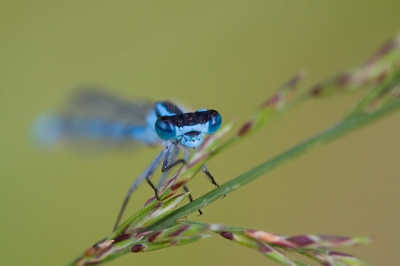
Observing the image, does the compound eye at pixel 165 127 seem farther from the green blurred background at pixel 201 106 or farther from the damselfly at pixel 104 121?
the green blurred background at pixel 201 106

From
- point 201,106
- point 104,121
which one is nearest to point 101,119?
point 104,121

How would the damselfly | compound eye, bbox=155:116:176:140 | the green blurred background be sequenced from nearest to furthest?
compound eye, bbox=155:116:176:140 < the damselfly < the green blurred background

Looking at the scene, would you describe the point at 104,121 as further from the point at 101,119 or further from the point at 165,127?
the point at 165,127

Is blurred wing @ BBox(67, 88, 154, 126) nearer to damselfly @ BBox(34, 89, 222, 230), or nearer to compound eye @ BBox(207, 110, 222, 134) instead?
damselfly @ BBox(34, 89, 222, 230)

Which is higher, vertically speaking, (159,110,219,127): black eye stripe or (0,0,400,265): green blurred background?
(0,0,400,265): green blurred background

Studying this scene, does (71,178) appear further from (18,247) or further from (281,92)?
(281,92)

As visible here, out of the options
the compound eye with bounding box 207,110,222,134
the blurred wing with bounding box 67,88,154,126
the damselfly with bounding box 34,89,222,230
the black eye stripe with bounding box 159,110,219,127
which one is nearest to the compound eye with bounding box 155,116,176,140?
the black eye stripe with bounding box 159,110,219,127

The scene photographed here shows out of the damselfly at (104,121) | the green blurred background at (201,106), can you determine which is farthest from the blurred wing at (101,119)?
the green blurred background at (201,106)
